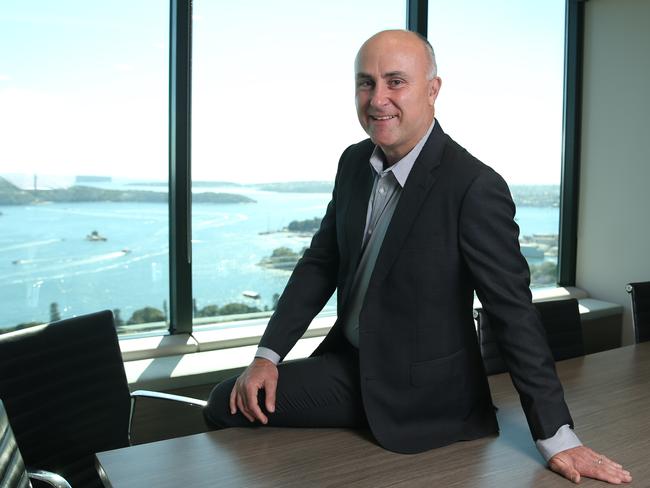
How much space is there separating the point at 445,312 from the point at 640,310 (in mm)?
1795

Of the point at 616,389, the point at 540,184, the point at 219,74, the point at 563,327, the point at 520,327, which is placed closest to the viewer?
the point at 520,327

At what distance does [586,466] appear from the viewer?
Result: 4.56 ft

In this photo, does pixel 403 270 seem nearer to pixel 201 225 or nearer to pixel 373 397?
pixel 373 397

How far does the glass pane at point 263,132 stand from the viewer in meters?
3.34

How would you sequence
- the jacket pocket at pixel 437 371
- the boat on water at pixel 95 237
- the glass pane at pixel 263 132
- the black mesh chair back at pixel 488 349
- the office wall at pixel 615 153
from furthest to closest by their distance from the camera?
the office wall at pixel 615 153 < the glass pane at pixel 263 132 < the boat on water at pixel 95 237 < the black mesh chair back at pixel 488 349 < the jacket pocket at pixel 437 371

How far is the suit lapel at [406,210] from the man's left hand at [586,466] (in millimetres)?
591

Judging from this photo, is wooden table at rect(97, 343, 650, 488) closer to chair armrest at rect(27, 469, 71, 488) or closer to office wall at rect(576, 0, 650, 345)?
chair armrest at rect(27, 469, 71, 488)

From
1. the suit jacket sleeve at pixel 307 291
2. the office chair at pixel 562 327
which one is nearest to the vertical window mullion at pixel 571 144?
the office chair at pixel 562 327

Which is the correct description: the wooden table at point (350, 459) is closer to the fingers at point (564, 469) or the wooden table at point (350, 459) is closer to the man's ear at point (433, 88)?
the fingers at point (564, 469)

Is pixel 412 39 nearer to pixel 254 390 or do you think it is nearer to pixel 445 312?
pixel 445 312

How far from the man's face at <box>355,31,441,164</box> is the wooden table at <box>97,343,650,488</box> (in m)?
0.81

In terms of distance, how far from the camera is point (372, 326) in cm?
163

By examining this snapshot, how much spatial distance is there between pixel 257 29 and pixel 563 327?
2179 millimetres

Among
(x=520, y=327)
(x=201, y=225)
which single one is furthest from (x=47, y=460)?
(x=201, y=225)
